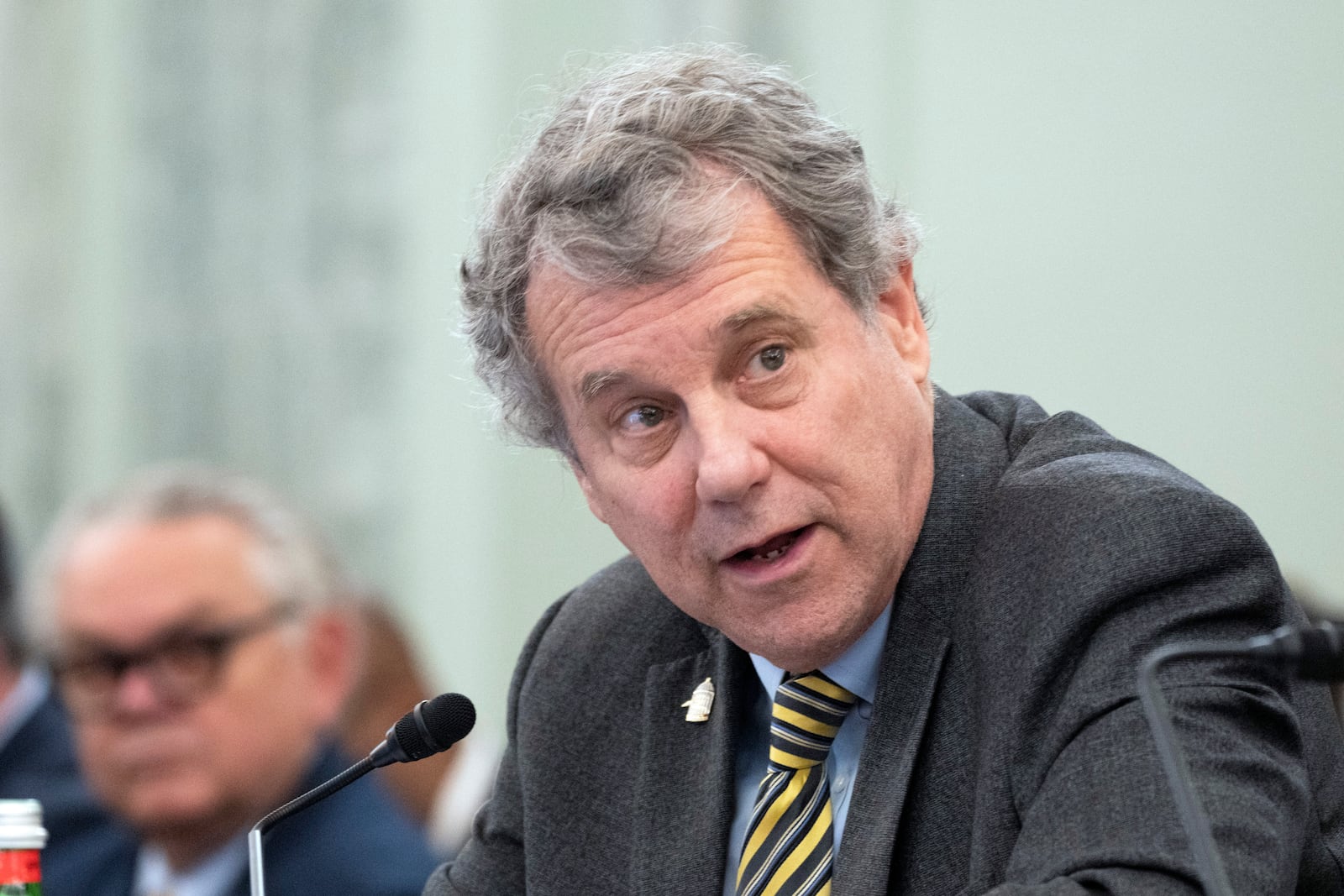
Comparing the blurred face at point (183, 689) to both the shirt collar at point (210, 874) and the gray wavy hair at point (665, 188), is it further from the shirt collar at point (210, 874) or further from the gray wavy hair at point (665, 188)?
the gray wavy hair at point (665, 188)

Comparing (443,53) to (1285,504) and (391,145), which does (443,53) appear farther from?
(1285,504)

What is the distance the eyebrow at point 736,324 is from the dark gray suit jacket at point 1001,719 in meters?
0.28

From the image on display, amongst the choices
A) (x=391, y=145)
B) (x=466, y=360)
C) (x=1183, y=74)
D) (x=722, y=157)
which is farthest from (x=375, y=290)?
(x=722, y=157)

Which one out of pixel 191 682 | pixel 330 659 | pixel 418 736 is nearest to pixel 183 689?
pixel 191 682

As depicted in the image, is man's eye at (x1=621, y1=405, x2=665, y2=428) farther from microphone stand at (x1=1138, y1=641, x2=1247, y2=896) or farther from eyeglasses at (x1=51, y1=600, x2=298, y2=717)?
eyeglasses at (x1=51, y1=600, x2=298, y2=717)

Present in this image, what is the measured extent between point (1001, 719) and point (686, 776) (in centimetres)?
48

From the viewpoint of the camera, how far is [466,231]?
449 cm

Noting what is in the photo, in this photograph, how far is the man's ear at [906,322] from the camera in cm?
187

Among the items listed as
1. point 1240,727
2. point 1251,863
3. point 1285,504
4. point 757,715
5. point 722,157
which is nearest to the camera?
point 1251,863

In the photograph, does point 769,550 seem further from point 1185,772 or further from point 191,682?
point 191,682

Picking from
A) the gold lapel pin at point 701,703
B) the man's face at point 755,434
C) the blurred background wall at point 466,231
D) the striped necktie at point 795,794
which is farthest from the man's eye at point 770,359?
the blurred background wall at point 466,231

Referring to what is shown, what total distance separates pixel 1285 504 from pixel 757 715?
231cm

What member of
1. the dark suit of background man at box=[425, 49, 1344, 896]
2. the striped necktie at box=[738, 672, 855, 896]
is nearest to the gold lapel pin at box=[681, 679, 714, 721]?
the dark suit of background man at box=[425, 49, 1344, 896]

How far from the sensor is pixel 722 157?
174 centimetres
